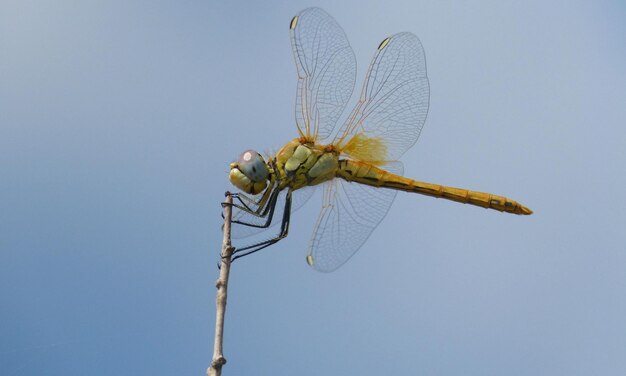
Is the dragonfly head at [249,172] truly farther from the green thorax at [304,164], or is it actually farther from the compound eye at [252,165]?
the green thorax at [304,164]

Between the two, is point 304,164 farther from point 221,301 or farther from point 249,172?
point 221,301

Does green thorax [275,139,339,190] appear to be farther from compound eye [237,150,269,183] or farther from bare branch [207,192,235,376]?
bare branch [207,192,235,376]

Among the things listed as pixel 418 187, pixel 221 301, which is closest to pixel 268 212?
pixel 418 187

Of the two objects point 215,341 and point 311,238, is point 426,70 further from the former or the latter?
point 215,341

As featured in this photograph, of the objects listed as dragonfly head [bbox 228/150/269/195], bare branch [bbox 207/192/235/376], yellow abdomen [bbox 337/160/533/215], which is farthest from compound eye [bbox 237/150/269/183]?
bare branch [bbox 207/192/235/376]

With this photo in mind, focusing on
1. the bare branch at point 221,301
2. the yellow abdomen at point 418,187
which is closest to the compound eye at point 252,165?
the yellow abdomen at point 418,187

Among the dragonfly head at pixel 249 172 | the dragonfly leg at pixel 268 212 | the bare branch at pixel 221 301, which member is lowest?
the bare branch at pixel 221 301
